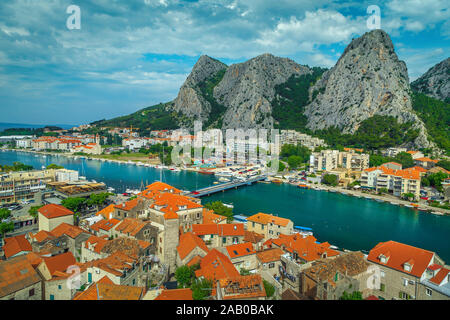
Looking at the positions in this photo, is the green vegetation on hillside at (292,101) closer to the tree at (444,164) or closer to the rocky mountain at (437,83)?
the rocky mountain at (437,83)

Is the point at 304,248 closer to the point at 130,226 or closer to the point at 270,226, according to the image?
the point at 270,226

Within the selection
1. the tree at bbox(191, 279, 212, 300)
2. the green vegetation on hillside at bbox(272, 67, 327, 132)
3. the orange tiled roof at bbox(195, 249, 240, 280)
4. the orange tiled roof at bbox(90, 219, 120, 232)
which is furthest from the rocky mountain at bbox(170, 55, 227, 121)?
the tree at bbox(191, 279, 212, 300)

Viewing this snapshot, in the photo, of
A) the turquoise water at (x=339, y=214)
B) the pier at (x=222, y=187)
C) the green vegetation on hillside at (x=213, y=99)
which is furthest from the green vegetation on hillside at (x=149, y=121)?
the pier at (x=222, y=187)

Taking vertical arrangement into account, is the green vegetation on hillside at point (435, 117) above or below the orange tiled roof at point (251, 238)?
above

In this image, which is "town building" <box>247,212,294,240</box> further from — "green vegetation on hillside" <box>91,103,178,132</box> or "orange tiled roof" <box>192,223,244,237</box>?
"green vegetation on hillside" <box>91,103,178,132</box>
